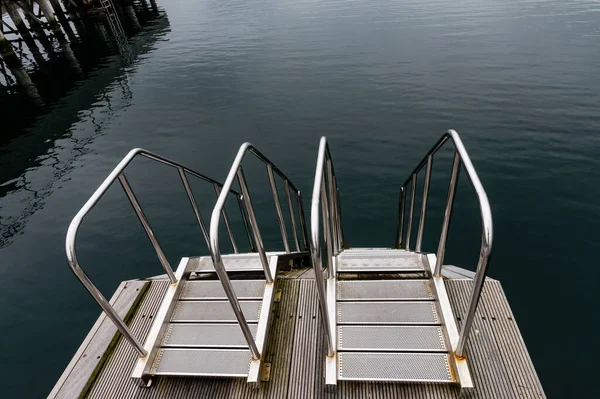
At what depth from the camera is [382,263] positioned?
385 cm

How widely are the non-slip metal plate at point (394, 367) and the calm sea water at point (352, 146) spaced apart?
3.21 meters

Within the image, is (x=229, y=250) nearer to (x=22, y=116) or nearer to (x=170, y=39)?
(x=22, y=116)

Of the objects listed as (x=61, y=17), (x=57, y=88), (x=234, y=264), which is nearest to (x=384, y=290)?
(x=234, y=264)

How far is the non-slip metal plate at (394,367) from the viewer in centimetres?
277

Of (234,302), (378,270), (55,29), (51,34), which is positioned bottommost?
(378,270)

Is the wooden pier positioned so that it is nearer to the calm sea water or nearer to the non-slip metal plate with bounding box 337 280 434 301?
the calm sea water

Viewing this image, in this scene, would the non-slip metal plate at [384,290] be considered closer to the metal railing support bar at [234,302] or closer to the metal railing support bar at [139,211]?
the metal railing support bar at [234,302]

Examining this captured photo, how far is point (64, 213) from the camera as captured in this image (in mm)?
9539

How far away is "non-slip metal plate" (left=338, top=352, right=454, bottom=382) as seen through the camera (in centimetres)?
277

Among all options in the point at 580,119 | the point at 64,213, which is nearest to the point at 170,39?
the point at 64,213

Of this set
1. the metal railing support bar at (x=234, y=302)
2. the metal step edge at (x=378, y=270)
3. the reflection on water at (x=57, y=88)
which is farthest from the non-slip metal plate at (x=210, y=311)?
the reflection on water at (x=57, y=88)

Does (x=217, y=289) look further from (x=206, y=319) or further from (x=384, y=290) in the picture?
(x=384, y=290)

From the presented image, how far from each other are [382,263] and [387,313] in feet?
2.31

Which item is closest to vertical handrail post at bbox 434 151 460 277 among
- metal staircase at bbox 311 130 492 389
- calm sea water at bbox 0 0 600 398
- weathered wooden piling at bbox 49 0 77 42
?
metal staircase at bbox 311 130 492 389
